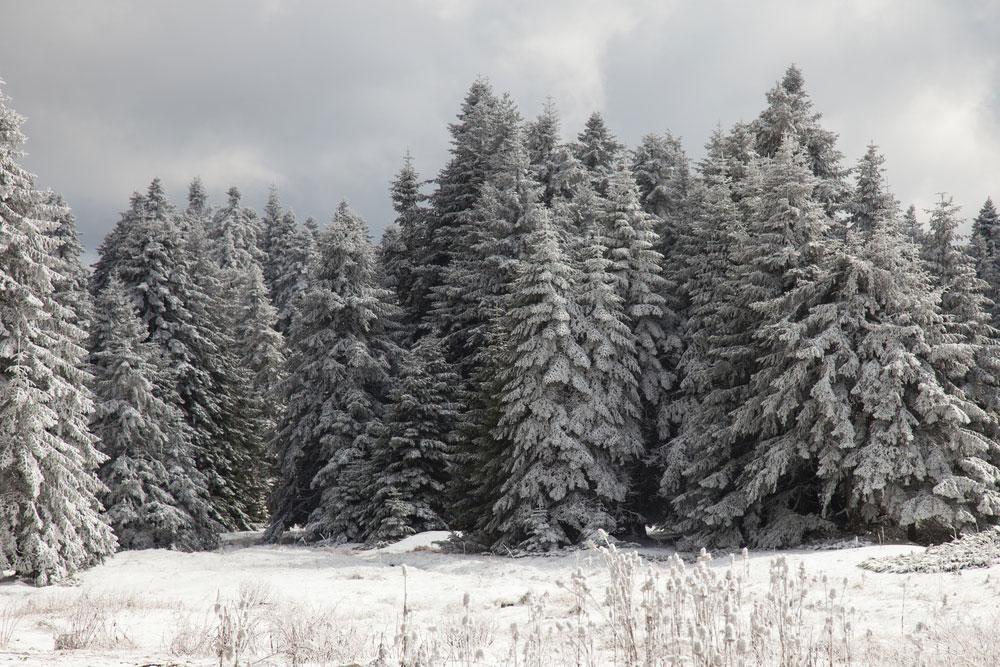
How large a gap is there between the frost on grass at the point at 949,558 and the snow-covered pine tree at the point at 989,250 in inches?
647

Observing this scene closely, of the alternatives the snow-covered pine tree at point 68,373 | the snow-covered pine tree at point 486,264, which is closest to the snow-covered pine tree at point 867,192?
the snow-covered pine tree at point 486,264

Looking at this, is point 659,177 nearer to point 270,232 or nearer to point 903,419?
point 903,419

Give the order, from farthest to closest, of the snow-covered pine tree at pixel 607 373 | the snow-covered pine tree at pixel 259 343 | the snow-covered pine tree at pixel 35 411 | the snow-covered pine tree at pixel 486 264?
1. the snow-covered pine tree at pixel 259 343
2. the snow-covered pine tree at pixel 486 264
3. the snow-covered pine tree at pixel 607 373
4. the snow-covered pine tree at pixel 35 411

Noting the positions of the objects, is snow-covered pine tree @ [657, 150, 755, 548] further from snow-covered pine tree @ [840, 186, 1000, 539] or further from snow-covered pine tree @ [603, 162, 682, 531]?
snow-covered pine tree @ [840, 186, 1000, 539]

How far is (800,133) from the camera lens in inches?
1201

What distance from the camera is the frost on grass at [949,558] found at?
11250 mm


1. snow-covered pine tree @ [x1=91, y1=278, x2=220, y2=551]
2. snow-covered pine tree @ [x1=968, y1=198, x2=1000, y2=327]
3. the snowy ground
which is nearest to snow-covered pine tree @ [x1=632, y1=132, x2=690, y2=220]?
snow-covered pine tree @ [x1=968, y1=198, x2=1000, y2=327]

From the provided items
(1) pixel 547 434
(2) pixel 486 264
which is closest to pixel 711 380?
(1) pixel 547 434

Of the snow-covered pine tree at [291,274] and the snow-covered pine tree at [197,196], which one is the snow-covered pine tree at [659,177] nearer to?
the snow-covered pine tree at [291,274]

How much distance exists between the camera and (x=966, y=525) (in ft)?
55.7

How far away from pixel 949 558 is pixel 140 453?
2503 centimetres

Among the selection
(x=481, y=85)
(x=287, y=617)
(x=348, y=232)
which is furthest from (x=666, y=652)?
(x=481, y=85)

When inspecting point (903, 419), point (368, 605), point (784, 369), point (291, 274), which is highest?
point (291, 274)

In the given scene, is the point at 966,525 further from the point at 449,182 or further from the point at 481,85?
the point at 481,85
